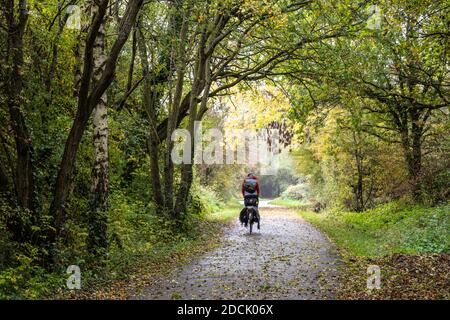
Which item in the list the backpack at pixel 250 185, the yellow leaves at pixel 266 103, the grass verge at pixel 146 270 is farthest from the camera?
the yellow leaves at pixel 266 103

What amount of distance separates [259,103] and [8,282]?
1776 cm

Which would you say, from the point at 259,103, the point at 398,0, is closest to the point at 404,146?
the point at 259,103

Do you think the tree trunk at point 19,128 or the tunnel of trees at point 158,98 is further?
the tunnel of trees at point 158,98

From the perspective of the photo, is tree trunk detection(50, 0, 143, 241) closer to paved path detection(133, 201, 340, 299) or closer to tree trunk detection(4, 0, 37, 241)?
tree trunk detection(4, 0, 37, 241)

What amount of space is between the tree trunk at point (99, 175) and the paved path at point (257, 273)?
185 centimetres

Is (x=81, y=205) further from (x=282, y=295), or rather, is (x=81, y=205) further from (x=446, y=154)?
(x=446, y=154)

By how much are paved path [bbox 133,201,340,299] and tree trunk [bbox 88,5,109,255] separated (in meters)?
1.85

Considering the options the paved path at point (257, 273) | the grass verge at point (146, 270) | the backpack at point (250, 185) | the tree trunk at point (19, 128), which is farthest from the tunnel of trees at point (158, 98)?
the backpack at point (250, 185)

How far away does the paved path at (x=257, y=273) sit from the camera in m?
8.62

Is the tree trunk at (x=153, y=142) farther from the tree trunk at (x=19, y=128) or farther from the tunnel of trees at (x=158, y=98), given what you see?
the tree trunk at (x=19, y=128)

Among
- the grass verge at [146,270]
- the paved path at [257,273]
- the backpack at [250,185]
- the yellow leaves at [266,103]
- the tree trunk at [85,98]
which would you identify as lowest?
the paved path at [257,273]

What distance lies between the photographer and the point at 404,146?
20812 millimetres

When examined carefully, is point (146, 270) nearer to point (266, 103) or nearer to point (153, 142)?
point (153, 142)

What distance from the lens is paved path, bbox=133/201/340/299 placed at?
8625 millimetres
